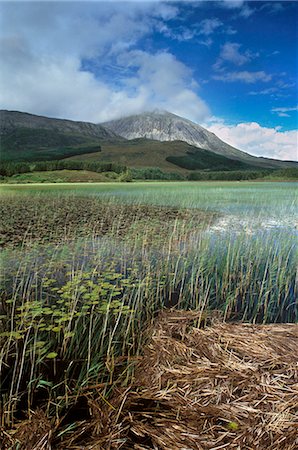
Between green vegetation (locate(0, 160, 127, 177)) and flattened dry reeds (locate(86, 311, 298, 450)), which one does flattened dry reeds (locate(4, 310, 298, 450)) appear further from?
green vegetation (locate(0, 160, 127, 177))

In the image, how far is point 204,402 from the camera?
248cm

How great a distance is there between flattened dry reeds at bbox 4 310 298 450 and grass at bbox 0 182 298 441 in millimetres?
226

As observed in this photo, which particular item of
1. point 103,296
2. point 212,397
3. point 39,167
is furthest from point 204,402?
point 39,167

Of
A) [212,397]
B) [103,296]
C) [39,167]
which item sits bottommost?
[103,296]

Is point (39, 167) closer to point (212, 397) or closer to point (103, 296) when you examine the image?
point (103, 296)

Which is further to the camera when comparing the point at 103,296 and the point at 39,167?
the point at 39,167

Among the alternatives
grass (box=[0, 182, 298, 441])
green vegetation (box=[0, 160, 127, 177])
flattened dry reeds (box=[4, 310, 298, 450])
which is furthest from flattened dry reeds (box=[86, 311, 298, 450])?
green vegetation (box=[0, 160, 127, 177])

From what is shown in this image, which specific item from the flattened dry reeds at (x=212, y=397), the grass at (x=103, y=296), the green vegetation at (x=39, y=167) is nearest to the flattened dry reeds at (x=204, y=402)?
the flattened dry reeds at (x=212, y=397)

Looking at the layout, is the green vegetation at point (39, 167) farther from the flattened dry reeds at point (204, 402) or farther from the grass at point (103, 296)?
the flattened dry reeds at point (204, 402)

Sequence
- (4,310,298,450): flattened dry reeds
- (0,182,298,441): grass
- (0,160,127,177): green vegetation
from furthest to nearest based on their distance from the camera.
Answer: (0,160,127,177): green vegetation, (0,182,298,441): grass, (4,310,298,450): flattened dry reeds

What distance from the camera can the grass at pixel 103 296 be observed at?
2.89 m

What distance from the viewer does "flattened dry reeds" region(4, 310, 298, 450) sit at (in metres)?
2.18

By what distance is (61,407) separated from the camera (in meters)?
2.51

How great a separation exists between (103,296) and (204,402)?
2.66 metres
